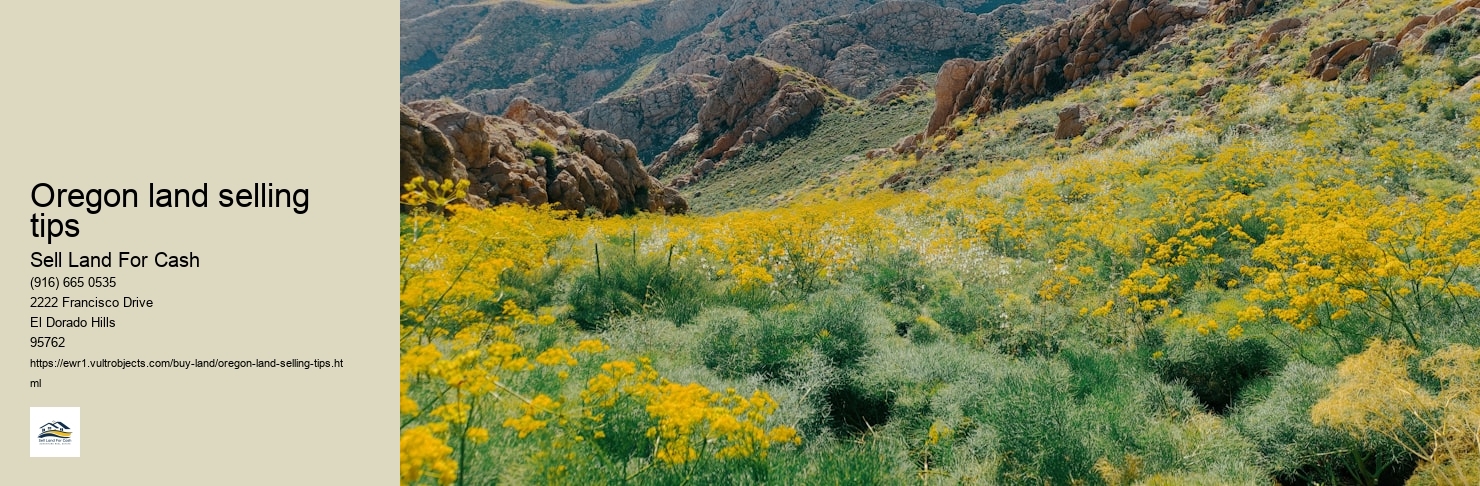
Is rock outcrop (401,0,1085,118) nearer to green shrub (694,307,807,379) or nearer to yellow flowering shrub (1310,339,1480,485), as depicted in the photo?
green shrub (694,307,807,379)

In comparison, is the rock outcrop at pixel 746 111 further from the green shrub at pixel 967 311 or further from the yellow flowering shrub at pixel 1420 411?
the yellow flowering shrub at pixel 1420 411

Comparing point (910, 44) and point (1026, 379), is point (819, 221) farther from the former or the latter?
point (910, 44)

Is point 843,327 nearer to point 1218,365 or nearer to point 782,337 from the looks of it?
point 782,337

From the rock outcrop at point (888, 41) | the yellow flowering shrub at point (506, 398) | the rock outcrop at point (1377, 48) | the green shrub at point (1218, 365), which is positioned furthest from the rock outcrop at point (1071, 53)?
the rock outcrop at point (888, 41)

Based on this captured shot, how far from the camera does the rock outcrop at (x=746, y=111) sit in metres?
53.5

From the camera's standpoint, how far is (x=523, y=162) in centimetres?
1631

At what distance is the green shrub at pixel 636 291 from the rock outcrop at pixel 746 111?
4568cm

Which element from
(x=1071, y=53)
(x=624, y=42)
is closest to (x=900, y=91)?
(x=1071, y=53)

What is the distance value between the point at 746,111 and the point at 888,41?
33033 millimetres

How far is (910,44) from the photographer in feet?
268
